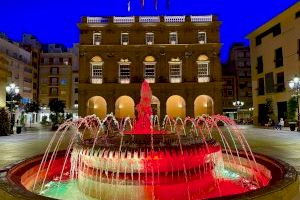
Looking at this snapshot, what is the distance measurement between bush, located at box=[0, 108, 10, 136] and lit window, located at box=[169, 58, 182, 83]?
2051 centimetres

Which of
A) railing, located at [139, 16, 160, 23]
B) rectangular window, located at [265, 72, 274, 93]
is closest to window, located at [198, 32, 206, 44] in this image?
railing, located at [139, 16, 160, 23]

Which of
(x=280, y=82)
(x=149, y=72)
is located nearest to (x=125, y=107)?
(x=149, y=72)

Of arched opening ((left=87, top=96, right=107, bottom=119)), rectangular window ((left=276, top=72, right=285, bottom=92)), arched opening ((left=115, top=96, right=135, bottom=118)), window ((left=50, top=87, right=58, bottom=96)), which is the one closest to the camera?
rectangular window ((left=276, top=72, right=285, bottom=92))

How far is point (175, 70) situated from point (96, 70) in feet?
33.4

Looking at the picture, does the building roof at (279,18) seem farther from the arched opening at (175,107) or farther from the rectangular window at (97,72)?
the rectangular window at (97,72)

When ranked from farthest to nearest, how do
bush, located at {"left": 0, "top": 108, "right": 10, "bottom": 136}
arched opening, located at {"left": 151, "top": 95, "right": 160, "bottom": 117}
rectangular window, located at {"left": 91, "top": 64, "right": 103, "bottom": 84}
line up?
arched opening, located at {"left": 151, "top": 95, "right": 160, "bottom": 117}
rectangular window, located at {"left": 91, "top": 64, "right": 103, "bottom": 84}
bush, located at {"left": 0, "top": 108, "right": 10, "bottom": 136}

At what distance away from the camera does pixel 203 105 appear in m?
41.7

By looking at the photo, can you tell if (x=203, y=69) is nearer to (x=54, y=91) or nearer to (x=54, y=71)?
(x=54, y=91)

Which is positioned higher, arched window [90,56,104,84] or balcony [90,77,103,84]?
arched window [90,56,104,84]

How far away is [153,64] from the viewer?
3925 cm

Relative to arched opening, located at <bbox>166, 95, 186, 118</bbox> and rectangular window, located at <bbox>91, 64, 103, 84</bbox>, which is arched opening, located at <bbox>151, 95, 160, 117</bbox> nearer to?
arched opening, located at <bbox>166, 95, 186, 118</bbox>

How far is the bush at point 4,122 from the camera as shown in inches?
950

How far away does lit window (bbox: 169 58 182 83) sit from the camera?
39.0 meters

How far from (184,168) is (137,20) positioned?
3444 cm
